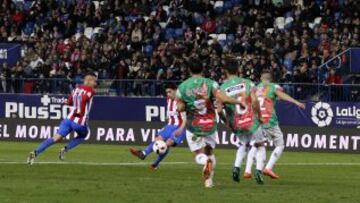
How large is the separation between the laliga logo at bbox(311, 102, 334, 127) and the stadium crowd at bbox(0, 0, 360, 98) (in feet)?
3.42

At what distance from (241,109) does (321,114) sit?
14.2 meters

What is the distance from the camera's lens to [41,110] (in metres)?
36.8

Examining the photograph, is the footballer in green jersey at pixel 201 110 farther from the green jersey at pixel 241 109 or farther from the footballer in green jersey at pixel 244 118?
the green jersey at pixel 241 109

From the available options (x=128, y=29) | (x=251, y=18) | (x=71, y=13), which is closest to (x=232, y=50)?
(x=251, y=18)

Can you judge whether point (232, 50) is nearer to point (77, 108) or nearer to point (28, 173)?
point (77, 108)

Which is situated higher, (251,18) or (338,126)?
(251,18)

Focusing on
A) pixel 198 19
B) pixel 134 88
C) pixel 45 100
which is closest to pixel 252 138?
pixel 134 88

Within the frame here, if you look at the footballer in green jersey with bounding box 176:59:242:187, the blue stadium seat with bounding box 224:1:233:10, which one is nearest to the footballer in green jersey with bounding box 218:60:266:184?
the footballer in green jersey with bounding box 176:59:242:187

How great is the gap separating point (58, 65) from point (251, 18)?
7.44 m

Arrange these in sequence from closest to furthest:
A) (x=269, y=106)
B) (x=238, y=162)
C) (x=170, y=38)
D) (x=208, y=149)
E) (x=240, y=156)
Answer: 1. (x=208, y=149)
2. (x=238, y=162)
3. (x=240, y=156)
4. (x=269, y=106)
5. (x=170, y=38)

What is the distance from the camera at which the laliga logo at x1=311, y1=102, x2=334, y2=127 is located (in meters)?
33.1

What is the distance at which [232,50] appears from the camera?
37688 mm

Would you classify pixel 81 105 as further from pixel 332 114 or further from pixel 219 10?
pixel 219 10

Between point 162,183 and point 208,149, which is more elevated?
point 208,149
